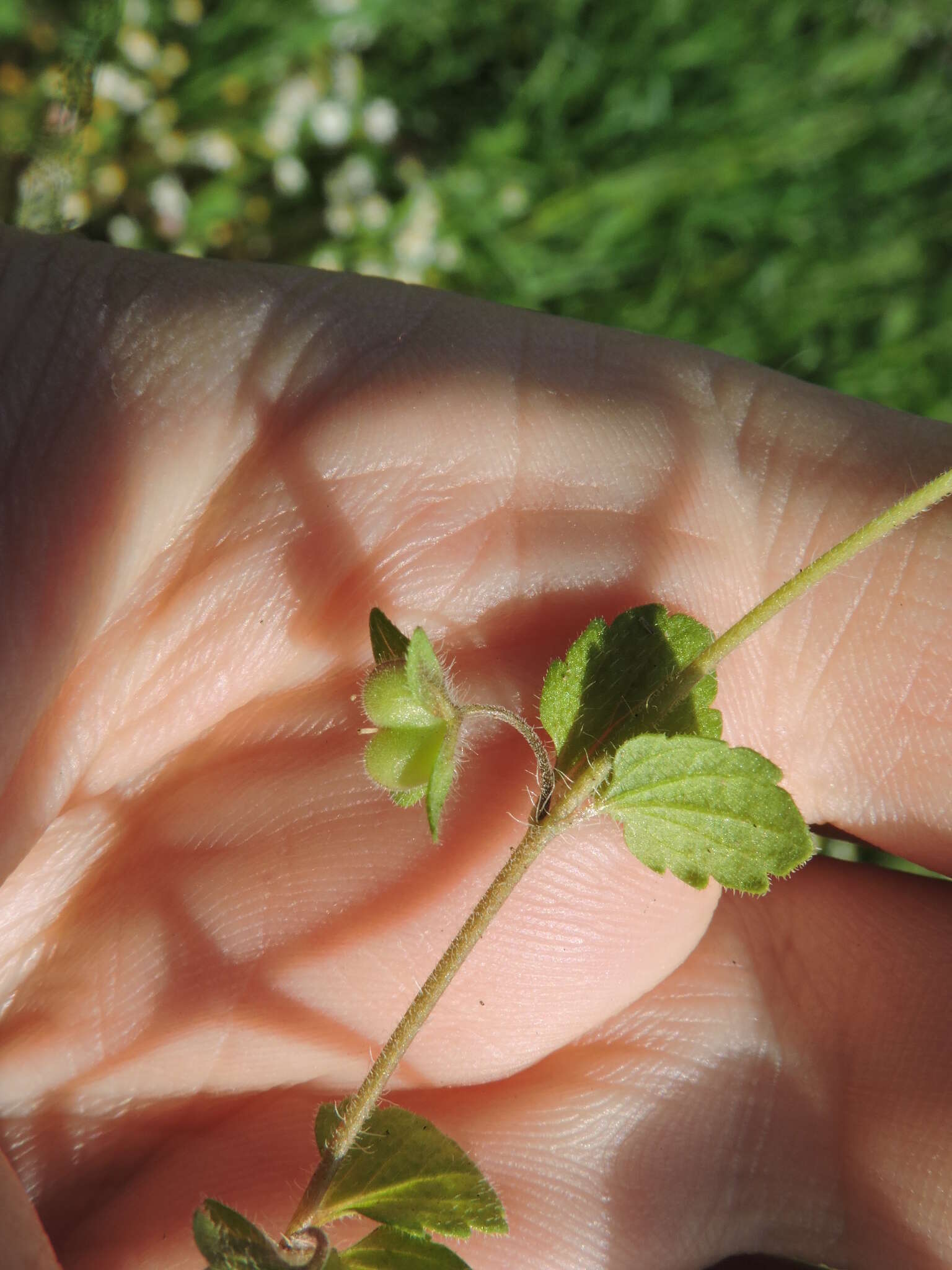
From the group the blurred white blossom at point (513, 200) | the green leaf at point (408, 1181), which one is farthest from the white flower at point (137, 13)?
the green leaf at point (408, 1181)

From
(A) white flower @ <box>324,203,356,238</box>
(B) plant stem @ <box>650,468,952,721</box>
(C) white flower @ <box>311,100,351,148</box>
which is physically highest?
(C) white flower @ <box>311,100,351,148</box>

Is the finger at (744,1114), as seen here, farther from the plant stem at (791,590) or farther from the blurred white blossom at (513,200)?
the blurred white blossom at (513,200)

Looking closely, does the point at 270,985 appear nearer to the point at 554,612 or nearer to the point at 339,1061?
the point at 339,1061

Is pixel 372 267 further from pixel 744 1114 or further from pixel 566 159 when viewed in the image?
pixel 744 1114

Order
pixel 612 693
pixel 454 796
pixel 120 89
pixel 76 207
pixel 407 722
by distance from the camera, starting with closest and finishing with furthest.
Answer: pixel 407 722 → pixel 612 693 → pixel 454 796 → pixel 76 207 → pixel 120 89

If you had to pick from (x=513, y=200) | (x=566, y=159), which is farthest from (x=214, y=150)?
(x=566, y=159)

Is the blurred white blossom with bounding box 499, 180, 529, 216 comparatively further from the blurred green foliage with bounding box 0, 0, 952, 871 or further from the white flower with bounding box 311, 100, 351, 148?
the white flower with bounding box 311, 100, 351, 148

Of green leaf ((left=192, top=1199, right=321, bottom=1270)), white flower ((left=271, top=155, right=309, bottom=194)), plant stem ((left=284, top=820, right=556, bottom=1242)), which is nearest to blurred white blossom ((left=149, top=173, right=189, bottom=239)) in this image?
white flower ((left=271, top=155, right=309, bottom=194))
